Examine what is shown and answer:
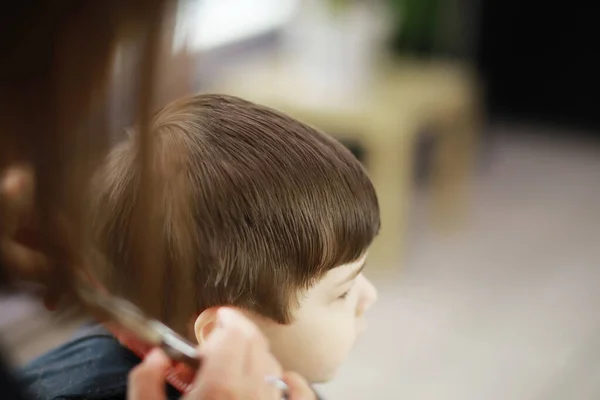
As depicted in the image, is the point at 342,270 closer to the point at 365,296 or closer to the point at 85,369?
the point at 365,296

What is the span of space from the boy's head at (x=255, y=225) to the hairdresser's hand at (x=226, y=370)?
27 mm

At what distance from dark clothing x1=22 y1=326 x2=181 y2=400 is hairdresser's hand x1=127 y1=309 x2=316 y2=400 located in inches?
1.8

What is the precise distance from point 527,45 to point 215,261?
2766 millimetres

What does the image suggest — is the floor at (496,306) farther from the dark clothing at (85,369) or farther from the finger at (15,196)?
the finger at (15,196)

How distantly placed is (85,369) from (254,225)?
0.46 feet

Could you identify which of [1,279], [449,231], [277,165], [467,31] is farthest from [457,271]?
[1,279]

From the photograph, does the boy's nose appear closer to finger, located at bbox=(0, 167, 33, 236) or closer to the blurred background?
finger, located at bbox=(0, 167, 33, 236)

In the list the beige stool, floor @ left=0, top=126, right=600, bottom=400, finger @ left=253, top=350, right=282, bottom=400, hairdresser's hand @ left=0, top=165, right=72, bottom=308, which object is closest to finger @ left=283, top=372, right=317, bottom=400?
finger @ left=253, top=350, right=282, bottom=400

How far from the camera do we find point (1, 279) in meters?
0.34

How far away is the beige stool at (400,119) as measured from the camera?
183cm

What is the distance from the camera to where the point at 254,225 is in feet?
1.41

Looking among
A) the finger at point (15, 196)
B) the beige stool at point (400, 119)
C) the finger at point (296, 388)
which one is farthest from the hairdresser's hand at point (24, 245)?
the beige stool at point (400, 119)

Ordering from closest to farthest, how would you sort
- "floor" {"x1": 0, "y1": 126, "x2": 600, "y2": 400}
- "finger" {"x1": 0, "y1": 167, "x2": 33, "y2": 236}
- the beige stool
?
"finger" {"x1": 0, "y1": 167, "x2": 33, "y2": 236} < "floor" {"x1": 0, "y1": 126, "x2": 600, "y2": 400} < the beige stool

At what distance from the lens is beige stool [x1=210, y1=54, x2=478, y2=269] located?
1.83 meters
